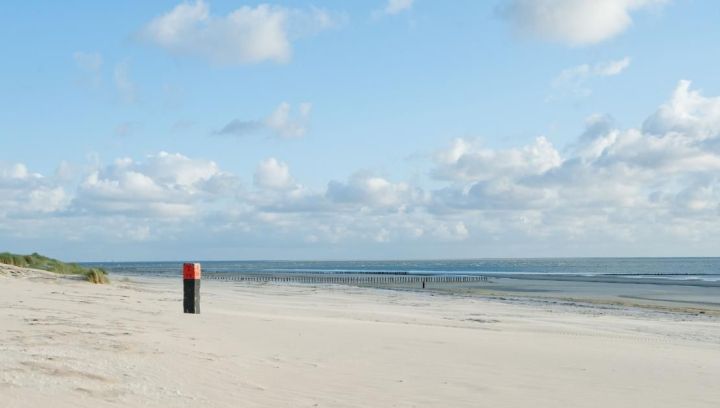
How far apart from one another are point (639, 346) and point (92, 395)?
38.9 ft

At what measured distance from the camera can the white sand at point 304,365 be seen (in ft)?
21.9

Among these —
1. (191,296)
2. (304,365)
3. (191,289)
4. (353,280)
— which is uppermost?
(191,289)

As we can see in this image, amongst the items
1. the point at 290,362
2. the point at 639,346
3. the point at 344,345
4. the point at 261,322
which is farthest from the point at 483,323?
the point at 290,362

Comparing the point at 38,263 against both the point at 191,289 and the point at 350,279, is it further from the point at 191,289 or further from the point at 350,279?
the point at 350,279

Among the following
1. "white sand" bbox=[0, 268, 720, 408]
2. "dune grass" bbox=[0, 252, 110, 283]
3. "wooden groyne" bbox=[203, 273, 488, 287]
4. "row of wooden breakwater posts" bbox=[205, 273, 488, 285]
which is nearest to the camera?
"white sand" bbox=[0, 268, 720, 408]

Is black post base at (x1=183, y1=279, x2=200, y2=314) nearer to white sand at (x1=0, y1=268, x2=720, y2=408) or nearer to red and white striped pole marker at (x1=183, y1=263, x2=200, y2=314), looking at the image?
red and white striped pole marker at (x1=183, y1=263, x2=200, y2=314)

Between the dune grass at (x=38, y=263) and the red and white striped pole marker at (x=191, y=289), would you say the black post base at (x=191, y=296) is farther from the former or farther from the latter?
the dune grass at (x=38, y=263)

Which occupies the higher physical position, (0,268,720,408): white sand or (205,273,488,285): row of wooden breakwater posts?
(0,268,720,408): white sand

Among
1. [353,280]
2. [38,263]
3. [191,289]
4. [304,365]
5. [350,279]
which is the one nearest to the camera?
[304,365]

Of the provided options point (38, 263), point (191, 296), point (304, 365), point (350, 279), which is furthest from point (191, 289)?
point (350, 279)

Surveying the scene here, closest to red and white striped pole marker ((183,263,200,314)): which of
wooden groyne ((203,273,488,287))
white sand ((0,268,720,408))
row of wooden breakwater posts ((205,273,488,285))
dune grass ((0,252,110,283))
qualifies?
white sand ((0,268,720,408))

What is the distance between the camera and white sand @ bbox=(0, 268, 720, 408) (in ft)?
21.9

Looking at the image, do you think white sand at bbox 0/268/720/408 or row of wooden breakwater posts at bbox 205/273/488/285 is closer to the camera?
white sand at bbox 0/268/720/408

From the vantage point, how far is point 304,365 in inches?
356
